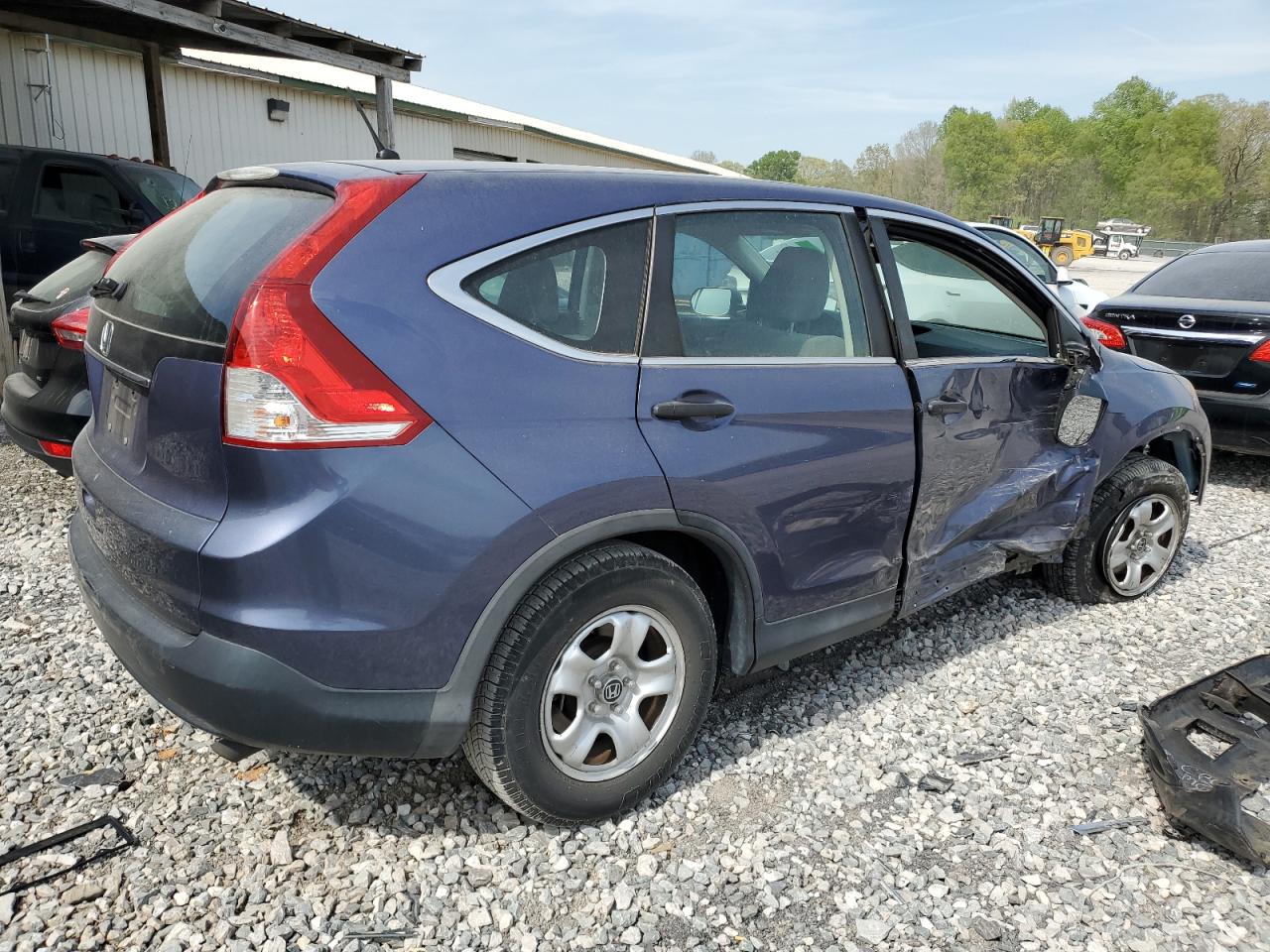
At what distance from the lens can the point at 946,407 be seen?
3.11 metres

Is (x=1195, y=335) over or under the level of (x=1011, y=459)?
over

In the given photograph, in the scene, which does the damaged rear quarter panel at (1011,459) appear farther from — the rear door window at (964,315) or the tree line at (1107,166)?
the tree line at (1107,166)

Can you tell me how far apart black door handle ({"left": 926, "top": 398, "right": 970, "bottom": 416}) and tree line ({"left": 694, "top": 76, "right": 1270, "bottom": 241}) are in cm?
7543

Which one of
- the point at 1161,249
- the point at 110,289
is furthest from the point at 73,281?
the point at 1161,249

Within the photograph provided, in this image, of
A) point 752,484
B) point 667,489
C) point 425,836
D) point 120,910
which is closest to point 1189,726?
point 752,484

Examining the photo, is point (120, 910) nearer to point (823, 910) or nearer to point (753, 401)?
point (823, 910)

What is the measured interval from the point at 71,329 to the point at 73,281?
609 millimetres

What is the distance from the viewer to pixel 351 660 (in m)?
2.07

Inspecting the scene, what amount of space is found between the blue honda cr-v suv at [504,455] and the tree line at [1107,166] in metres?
75.8

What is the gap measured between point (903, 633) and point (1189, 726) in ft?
3.81

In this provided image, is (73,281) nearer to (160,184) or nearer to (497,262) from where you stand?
(497,262)

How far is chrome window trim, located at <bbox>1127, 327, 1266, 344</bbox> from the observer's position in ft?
19.7

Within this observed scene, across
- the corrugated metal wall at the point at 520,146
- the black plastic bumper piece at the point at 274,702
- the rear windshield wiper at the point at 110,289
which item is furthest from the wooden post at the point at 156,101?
the black plastic bumper piece at the point at 274,702

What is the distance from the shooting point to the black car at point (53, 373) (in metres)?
4.16
